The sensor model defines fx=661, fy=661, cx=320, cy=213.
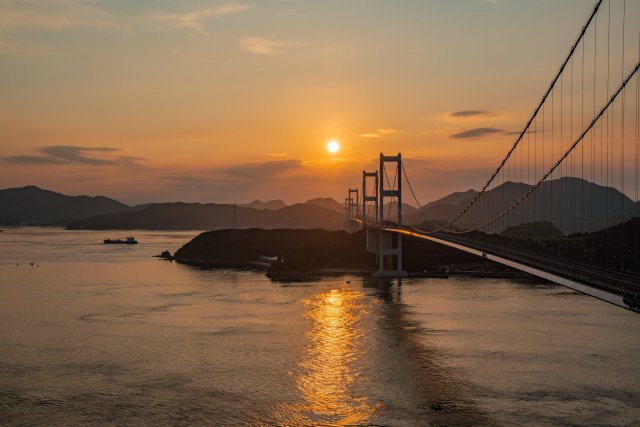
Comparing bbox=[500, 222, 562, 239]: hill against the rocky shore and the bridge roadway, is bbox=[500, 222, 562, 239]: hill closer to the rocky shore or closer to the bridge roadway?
the rocky shore

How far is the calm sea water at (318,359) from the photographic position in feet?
75.6

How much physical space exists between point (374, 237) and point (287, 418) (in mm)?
59181

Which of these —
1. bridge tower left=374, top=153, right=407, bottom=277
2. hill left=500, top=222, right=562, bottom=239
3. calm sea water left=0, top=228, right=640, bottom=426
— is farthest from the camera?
hill left=500, top=222, right=562, bottom=239

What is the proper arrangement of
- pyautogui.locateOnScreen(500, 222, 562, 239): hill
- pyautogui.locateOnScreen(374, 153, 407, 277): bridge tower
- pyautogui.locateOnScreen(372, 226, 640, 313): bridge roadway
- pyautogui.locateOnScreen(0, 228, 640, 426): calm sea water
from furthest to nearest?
1. pyautogui.locateOnScreen(500, 222, 562, 239): hill
2. pyautogui.locateOnScreen(374, 153, 407, 277): bridge tower
3. pyautogui.locateOnScreen(0, 228, 640, 426): calm sea water
4. pyautogui.locateOnScreen(372, 226, 640, 313): bridge roadway

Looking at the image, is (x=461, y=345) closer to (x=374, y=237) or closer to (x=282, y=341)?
(x=282, y=341)

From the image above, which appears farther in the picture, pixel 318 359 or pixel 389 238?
pixel 389 238

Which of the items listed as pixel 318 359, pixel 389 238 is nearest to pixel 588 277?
pixel 318 359

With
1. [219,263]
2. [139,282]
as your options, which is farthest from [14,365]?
[219,263]

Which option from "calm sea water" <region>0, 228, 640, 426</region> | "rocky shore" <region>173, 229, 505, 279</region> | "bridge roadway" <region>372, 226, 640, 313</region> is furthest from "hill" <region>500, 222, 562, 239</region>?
"bridge roadway" <region>372, 226, 640, 313</region>

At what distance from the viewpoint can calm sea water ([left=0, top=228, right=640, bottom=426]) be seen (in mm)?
23031

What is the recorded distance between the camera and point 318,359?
30.7 m

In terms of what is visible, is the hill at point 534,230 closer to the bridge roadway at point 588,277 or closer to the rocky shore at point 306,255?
the rocky shore at point 306,255

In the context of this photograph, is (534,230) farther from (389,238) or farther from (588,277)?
(588,277)

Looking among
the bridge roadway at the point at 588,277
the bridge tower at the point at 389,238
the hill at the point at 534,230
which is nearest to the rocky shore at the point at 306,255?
the bridge tower at the point at 389,238
